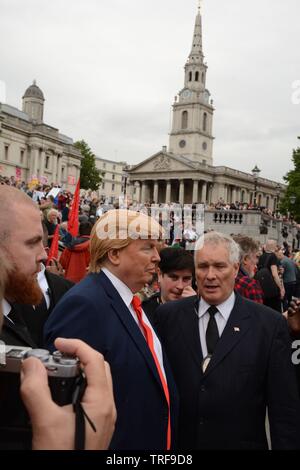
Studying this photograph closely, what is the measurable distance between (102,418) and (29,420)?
0.69 feet

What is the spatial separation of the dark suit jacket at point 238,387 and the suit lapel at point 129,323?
0.62m

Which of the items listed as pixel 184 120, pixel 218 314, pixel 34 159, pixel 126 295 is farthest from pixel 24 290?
pixel 184 120

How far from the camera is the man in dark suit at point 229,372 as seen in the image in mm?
3057

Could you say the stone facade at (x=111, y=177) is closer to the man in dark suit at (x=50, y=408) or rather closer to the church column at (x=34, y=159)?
the church column at (x=34, y=159)

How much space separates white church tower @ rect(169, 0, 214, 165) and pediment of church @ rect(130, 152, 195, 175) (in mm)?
10684

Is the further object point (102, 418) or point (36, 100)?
point (36, 100)

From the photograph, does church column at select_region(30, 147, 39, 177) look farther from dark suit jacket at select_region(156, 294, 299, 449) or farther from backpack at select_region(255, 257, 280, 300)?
dark suit jacket at select_region(156, 294, 299, 449)

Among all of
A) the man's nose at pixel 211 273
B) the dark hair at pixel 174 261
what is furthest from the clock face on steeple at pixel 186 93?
the man's nose at pixel 211 273

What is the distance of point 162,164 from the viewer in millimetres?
94500

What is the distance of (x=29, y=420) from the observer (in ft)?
4.35

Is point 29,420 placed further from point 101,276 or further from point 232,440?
point 232,440

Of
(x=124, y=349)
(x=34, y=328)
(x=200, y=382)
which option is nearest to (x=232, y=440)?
(x=200, y=382)

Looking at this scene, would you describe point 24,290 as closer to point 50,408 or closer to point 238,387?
point 50,408

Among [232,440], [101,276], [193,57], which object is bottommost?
[232,440]
